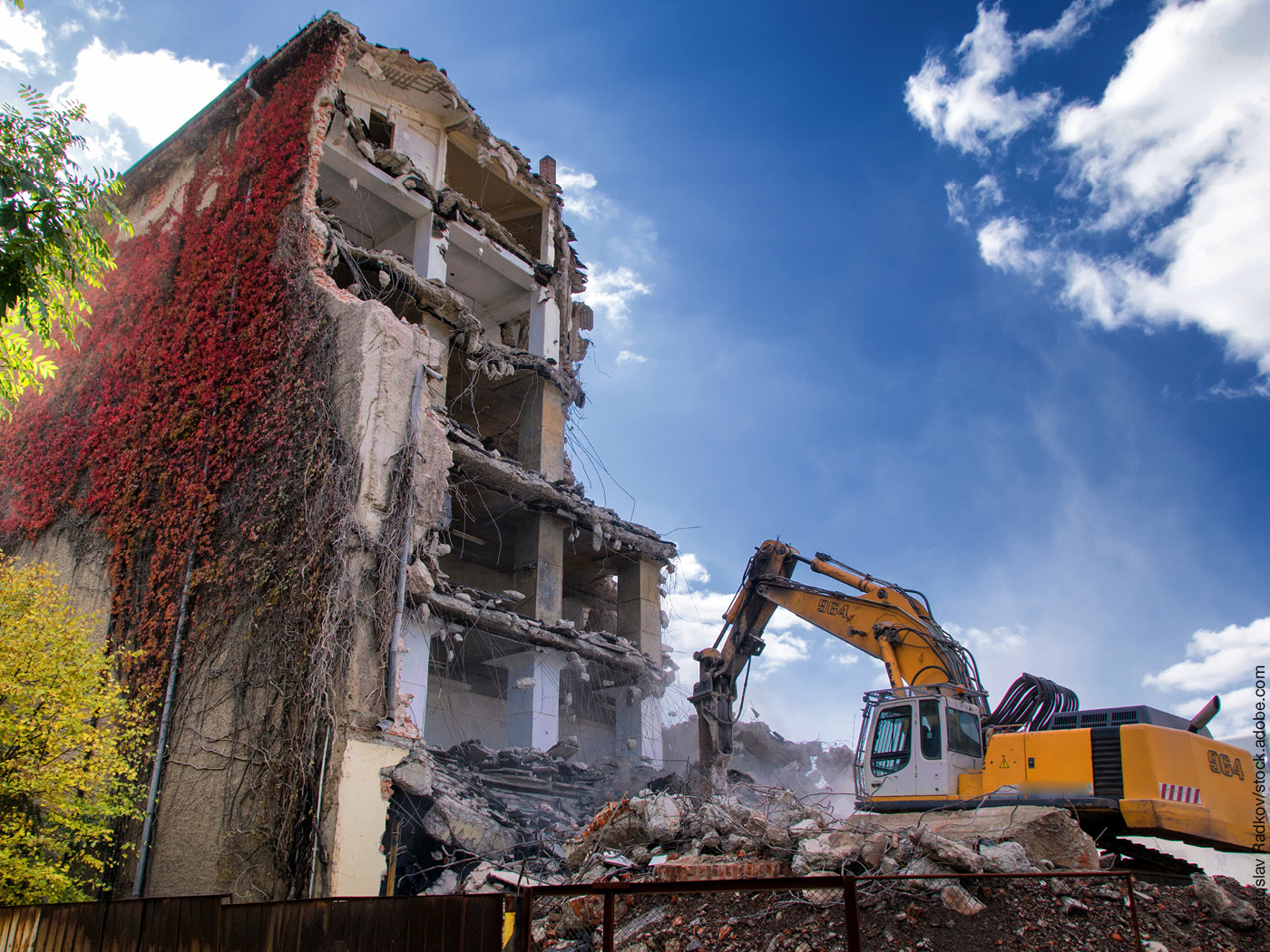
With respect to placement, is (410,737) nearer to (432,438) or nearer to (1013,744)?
(432,438)

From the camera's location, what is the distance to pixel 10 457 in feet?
64.6

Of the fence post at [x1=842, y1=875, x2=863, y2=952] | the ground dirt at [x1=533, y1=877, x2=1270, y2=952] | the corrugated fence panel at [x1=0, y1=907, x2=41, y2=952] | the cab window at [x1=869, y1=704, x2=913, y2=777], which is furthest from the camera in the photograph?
the cab window at [x1=869, y1=704, x2=913, y2=777]

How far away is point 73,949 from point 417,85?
18.6m

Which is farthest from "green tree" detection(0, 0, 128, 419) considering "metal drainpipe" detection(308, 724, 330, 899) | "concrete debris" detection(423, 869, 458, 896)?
"concrete debris" detection(423, 869, 458, 896)

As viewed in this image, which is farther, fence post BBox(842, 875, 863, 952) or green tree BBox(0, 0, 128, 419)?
green tree BBox(0, 0, 128, 419)

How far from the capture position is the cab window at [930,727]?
10828 mm

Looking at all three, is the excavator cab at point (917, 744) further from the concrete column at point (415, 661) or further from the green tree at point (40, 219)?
→ the green tree at point (40, 219)

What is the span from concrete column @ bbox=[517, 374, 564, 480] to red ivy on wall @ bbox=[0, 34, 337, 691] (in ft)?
24.2

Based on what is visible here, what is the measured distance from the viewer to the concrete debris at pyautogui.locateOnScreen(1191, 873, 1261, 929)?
7539 mm

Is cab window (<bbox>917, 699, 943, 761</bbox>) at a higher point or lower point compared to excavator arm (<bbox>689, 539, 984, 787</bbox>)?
lower

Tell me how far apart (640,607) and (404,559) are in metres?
10.0

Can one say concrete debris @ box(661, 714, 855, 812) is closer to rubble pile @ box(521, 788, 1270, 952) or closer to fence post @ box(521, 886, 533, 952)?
rubble pile @ box(521, 788, 1270, 952)

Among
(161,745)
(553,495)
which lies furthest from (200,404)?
(553,495)

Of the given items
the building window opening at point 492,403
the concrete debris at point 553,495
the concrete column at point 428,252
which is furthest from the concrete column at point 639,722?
the concrete column at point 428,252
